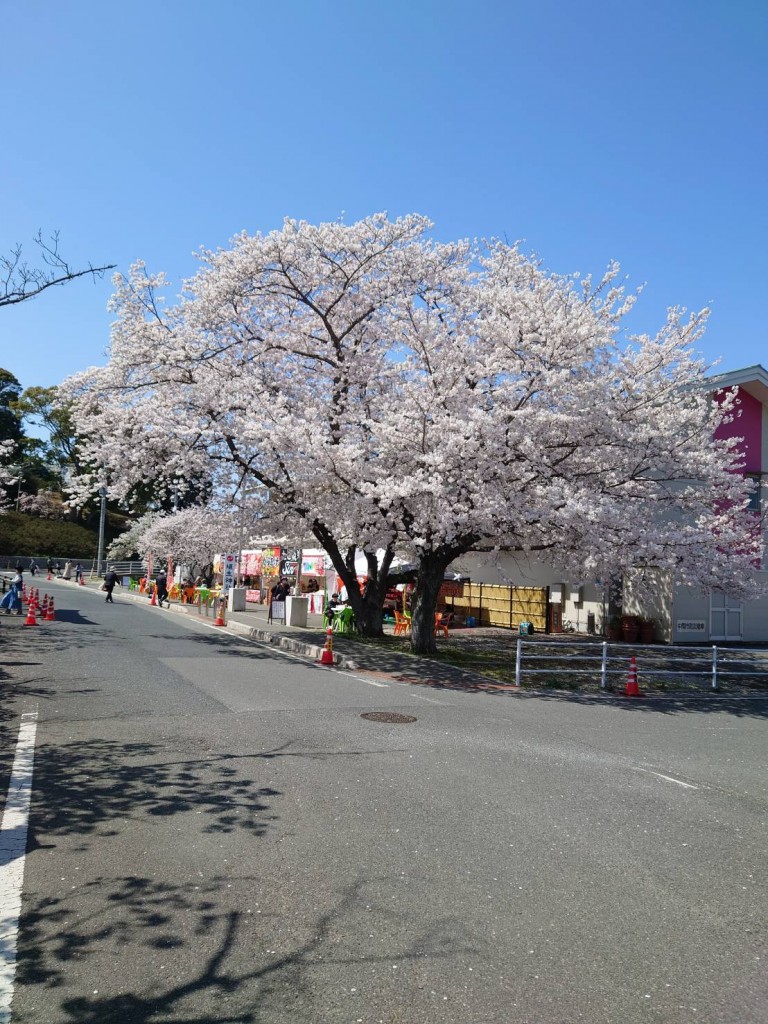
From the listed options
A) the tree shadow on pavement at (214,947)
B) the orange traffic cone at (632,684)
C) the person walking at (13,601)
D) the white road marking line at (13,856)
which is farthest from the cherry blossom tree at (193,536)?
the tree shadow on pavement at (214,947)

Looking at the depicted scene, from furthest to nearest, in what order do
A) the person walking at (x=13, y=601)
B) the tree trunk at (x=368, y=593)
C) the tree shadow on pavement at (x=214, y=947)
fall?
the person walking at (x=13, y=601) → the tree trunk at (x=368, y=593) → the tree shadow on pavement at (x=214, y=947)

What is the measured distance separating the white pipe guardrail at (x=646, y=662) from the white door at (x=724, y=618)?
6.61 feet

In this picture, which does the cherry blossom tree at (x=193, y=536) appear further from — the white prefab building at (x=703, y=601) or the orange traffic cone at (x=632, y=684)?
the orange traffic cone at (x=632, y=684)

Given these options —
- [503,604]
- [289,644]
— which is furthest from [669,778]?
[503,604]

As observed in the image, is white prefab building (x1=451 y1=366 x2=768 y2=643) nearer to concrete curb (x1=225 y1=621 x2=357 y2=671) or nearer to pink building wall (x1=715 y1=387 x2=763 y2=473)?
pink building wall (x1=715 y1=387 x2=763 y2=473)

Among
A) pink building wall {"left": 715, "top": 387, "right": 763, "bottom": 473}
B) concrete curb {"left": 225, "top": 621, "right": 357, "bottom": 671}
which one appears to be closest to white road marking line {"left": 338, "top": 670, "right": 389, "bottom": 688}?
concrete curb {"left": 225, "top": 621, "right": 357, "bottom": 671}

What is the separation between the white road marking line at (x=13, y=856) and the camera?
3924 mm

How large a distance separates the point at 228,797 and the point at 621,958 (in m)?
3.79

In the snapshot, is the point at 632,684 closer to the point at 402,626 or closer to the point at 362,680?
the point at 362,680

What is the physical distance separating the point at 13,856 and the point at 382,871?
2626 millimetres

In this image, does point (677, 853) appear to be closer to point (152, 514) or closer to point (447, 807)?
point (447, 807)

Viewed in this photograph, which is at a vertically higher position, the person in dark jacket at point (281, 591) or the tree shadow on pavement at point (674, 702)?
the person in dark jacket at point (281, 591)

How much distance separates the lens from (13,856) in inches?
213

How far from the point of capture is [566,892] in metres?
5.04
